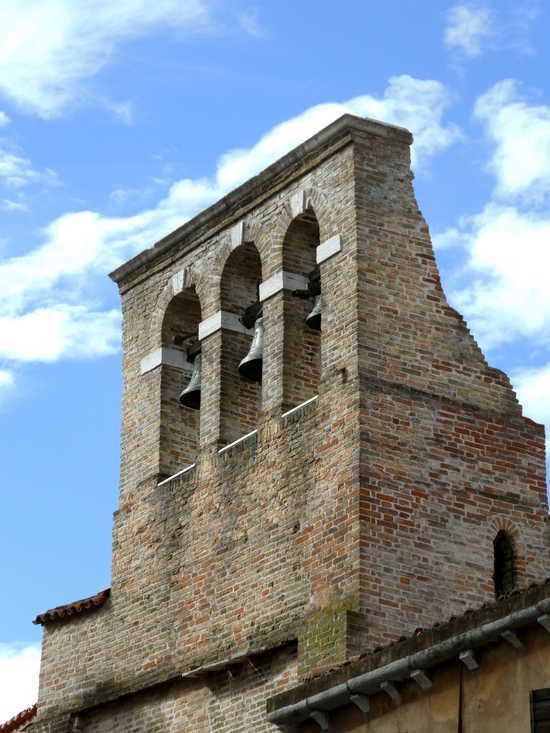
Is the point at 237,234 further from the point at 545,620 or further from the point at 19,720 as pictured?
the point at 545,620

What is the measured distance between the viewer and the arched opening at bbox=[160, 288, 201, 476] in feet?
86.3

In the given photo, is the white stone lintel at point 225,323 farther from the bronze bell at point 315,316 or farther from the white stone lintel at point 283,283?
the bronze bell at point 315,316

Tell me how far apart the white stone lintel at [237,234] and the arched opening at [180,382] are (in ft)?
3.85

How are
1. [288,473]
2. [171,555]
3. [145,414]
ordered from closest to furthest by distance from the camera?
[288,473]
[171,555]
[145,414]

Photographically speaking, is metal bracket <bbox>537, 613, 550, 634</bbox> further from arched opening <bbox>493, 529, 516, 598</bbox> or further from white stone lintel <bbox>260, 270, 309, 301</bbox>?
white stone lintel <bbox>260, 270, 309, 301</bbox>

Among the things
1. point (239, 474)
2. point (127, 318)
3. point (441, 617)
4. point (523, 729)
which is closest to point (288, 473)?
point (239, 474)

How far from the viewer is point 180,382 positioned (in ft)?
87.9

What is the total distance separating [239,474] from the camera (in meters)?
24.3

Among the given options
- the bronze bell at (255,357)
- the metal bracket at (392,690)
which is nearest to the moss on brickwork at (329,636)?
the metal bracket at (392,690)

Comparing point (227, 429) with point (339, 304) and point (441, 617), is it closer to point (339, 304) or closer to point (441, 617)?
point (339, 304)

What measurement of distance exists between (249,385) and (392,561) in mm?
4473

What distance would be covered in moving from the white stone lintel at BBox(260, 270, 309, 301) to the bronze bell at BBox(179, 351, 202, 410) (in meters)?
1.71

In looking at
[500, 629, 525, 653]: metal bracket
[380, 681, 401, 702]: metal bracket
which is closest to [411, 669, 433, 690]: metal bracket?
[380, 681, 401, 702]: metal bracket

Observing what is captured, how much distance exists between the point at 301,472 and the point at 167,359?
13.9ft
